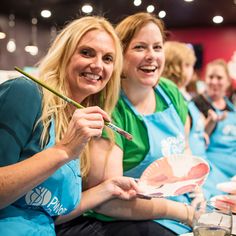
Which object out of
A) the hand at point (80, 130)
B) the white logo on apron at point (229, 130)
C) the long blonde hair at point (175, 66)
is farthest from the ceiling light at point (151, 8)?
the hand at point (80, 130)

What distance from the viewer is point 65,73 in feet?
4.54

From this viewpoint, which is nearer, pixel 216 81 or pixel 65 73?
pixel 65 73

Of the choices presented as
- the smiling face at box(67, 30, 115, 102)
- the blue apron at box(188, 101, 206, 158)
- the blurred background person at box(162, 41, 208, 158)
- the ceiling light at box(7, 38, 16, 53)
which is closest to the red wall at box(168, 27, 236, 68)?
the blurred background person at box(162, 41, 208, 158)

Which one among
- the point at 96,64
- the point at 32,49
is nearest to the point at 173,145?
the point at 96,64

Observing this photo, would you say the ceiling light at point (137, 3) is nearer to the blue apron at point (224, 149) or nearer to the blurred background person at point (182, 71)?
the blurred background person at point (182, 71)

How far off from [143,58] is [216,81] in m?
1.99

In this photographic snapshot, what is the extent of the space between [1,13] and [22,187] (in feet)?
22.9

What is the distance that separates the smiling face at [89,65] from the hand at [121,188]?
31 centimetres

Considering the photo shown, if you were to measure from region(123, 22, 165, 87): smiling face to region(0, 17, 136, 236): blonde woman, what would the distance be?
0.19 meters

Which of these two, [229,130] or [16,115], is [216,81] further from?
[16,115]

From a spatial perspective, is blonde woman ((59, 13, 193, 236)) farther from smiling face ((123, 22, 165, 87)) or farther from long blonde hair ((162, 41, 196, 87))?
long blonde hair ((162, 41, 196, 87))

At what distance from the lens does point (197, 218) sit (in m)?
1.03

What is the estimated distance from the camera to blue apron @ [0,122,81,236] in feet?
3.64

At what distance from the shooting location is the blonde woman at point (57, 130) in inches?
40.0
